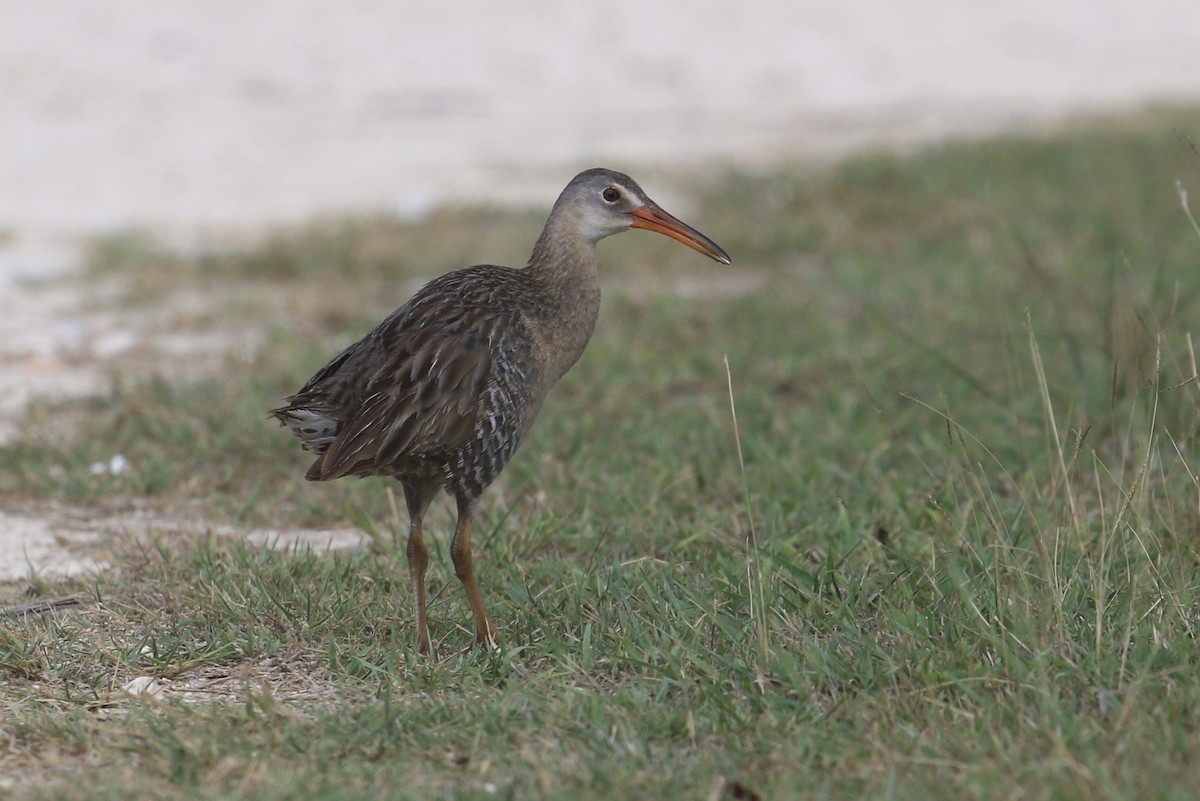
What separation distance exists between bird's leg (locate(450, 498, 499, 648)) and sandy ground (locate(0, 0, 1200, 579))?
277cm

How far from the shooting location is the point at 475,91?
15.0 metres

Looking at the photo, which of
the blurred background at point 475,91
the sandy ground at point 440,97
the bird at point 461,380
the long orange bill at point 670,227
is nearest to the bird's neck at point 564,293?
the bird at point 461,380

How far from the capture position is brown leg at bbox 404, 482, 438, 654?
4.07 meters

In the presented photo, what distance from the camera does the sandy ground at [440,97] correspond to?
1037 centimetres

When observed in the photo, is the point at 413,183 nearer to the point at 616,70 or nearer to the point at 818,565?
the point at 616,70

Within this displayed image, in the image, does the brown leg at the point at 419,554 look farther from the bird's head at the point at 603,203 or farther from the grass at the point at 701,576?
the bird's head at the point at 603,203

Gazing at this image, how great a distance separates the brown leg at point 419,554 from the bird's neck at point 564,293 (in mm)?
467

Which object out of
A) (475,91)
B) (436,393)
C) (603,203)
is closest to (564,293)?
(603,203)

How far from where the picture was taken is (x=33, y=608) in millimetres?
4352

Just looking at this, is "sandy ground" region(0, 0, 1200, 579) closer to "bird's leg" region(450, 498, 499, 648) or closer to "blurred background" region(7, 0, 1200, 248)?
"blurred background" region(7, 0, 1200, 248)

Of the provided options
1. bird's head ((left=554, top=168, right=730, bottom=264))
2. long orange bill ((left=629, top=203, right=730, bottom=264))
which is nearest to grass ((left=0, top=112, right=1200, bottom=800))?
long orange bill ((left=629, top=203, right=730, bottom=264))

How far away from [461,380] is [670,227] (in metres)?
0.89

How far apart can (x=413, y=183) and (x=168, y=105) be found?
11.7ft

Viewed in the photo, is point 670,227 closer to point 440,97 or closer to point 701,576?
point 701,576
